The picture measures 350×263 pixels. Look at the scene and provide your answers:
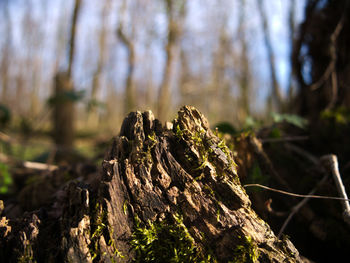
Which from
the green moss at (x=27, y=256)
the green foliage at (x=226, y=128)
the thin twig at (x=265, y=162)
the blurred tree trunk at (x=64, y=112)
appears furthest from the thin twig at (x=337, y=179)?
the blurred tree trunk at (x=64, y=112)

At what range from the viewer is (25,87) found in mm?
34000

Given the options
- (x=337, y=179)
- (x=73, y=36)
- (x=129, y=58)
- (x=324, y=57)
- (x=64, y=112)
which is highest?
(x=129, y=58)

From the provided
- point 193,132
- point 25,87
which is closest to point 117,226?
point 193,132

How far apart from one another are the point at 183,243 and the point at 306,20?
120 inches

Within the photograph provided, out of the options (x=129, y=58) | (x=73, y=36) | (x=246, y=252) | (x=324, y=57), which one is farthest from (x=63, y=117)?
(x=129, y=58)

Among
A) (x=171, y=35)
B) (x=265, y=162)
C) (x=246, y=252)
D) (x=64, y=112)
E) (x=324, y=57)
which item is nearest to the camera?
(x=246, y=252)

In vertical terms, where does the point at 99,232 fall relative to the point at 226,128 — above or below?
below

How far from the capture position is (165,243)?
1087 millimetres

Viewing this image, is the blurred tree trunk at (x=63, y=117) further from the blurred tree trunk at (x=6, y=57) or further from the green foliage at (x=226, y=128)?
the blurred tree trunk at (x=6, y=57)

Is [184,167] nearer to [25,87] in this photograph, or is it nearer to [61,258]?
[61,258]

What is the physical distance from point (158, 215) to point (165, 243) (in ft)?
0.41

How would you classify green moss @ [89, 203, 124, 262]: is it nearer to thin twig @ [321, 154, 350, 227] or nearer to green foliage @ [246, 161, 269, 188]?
green foliage @ [246, 161, 269, 188]

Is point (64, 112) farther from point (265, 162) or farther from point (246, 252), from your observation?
point (246, 252)

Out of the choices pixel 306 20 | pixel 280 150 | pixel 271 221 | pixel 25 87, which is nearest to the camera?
pixel 271 221
